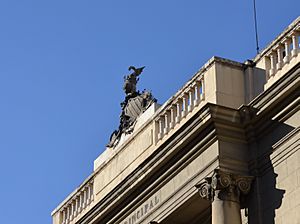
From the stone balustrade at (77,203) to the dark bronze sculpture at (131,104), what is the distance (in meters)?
1.46

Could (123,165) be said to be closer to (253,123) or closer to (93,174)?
(93,174)

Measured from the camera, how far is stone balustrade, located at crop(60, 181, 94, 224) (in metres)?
30.5

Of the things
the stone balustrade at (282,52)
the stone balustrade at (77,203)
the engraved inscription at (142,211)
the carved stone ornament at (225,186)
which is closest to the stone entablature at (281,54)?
the stone balustrade at (282,52)

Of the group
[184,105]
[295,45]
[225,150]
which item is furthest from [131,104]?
[295,45]

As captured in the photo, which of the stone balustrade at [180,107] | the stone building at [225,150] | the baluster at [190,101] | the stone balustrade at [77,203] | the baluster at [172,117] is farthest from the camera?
the stone balustrade at [77,203]

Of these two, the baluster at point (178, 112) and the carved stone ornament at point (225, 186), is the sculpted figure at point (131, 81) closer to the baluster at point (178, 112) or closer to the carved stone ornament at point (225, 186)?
the baluster at point (178, 112)

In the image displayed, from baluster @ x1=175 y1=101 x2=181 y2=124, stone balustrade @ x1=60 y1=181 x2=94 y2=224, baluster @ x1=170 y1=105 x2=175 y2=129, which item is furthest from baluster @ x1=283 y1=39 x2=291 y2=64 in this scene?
stone balustrade @ x1=60 y1=181 x2=94 y2=224

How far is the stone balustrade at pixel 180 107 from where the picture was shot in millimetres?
26094

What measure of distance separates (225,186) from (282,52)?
3387 mm

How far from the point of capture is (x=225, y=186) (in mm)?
24000

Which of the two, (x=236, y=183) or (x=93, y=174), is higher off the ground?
(x=93, y=174)

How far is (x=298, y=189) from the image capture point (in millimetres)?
22750

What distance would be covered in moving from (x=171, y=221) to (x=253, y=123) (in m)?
3.39

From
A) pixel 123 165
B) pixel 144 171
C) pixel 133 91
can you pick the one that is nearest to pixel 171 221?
pixel 144 171
